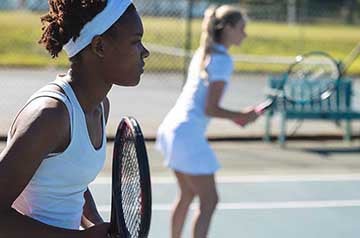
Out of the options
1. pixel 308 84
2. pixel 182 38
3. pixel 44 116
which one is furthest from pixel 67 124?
pixel 182 38

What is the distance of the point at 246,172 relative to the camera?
927 centimetres

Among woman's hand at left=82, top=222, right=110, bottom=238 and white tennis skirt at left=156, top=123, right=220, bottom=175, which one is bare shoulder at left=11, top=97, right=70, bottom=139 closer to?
woman's hand at left=82, top=222, right=110, bottom=238

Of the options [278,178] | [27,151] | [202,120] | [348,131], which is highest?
[27,151]

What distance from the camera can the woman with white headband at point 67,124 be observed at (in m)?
2.37

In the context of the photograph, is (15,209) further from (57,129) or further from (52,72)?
(52,72)

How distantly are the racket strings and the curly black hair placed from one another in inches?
12.9

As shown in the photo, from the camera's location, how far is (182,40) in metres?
22.1

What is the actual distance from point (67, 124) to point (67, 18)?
292 millimetres

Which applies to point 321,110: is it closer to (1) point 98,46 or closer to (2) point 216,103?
(2) point 216,103

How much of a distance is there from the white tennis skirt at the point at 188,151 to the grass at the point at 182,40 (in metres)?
10.9

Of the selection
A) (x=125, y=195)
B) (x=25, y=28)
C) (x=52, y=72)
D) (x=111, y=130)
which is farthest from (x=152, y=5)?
(x=125, y=195)

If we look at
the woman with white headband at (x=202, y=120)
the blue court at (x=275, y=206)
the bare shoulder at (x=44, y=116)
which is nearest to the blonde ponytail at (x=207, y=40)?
the woman with white headband at (x=202, y=120)

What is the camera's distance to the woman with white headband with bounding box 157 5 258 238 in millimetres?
5535

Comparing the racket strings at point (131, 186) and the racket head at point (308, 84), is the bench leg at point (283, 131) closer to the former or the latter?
the racket head at point (308, 84)
